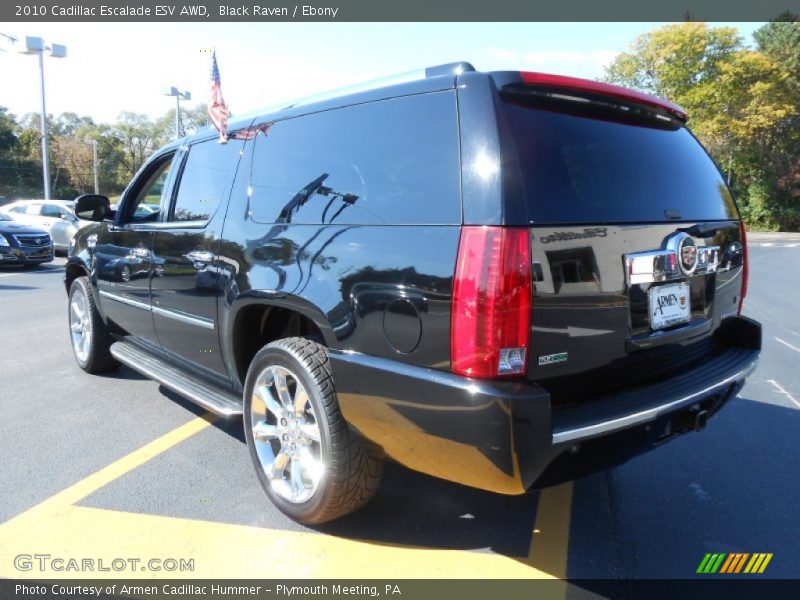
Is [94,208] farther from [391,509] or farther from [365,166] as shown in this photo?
[391,509]

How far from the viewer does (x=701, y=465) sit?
3498 mm

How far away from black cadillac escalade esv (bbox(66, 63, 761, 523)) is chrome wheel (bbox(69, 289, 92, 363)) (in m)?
2.16

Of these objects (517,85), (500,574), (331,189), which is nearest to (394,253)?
(331,189)

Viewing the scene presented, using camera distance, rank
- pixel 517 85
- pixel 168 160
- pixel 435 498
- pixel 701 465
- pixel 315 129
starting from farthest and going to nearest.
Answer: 1. pixel 168 160
2. pixel 701 465
3. pixel 435 498
4. pixel 315 129
5. pixel 517 85

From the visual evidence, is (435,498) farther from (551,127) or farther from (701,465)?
(551,127)

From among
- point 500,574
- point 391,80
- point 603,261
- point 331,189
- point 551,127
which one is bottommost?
point 500,574

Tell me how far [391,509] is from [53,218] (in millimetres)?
17147

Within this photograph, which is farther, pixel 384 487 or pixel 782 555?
pixel 384 487

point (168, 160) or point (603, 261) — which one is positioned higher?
point (168, 160)

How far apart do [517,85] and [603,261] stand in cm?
74

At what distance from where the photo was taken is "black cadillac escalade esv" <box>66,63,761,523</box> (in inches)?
83.8

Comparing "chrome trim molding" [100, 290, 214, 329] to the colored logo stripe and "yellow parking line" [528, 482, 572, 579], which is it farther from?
the colored logo stripe

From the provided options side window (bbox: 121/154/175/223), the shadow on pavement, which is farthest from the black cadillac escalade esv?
side window (bbox: 121/154/175/223)

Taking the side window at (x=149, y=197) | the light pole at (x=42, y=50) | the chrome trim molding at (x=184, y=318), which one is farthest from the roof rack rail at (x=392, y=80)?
the light pole at (x=42, y=50)
